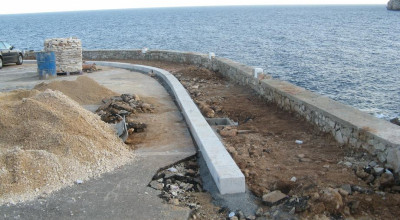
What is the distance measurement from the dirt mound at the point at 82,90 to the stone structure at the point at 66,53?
4996mm

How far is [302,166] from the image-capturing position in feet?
22.2

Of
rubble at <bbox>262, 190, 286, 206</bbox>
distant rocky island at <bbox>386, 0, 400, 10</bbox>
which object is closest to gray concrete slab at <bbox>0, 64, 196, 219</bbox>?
rubble at <bbox>262, 190, 286, 206</bbox>

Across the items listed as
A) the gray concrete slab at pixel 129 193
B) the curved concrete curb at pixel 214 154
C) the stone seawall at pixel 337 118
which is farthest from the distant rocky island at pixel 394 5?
the gray concrete slab at pixel 129 193

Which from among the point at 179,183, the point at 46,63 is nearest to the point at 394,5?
the point at 46,63

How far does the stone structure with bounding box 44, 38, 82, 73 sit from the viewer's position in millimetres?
17875

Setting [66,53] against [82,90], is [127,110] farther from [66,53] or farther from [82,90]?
[66,53]

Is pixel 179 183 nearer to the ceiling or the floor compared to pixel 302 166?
nearer to the floor

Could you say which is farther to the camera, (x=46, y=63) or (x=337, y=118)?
(x=46, y=63)

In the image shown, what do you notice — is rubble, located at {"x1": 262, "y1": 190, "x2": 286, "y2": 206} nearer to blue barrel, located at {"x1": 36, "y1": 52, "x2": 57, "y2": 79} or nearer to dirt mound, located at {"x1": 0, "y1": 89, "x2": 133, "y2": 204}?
dirt mound, located at {"x1": 0, "y1": 89, "x2": 133, "y2": 204}

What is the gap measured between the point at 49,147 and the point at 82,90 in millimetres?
5893

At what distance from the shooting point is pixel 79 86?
12.6 m

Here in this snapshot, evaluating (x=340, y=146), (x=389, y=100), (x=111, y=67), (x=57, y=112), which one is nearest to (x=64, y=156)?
(x=57, y=112)

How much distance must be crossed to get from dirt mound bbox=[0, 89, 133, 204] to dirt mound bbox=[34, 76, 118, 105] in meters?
3.48

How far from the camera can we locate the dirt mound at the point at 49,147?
592 cm
